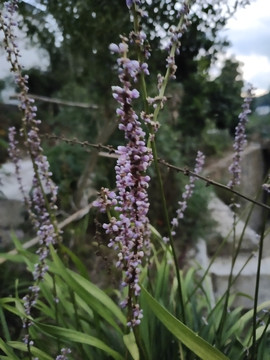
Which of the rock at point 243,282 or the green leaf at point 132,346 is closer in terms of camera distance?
the green leaf at point 132,346

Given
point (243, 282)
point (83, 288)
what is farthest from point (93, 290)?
point (243, 282)

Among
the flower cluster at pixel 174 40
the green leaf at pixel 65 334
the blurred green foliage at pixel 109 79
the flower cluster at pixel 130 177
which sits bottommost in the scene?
the green leaf at pixel 65 334

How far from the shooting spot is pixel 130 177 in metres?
0.57

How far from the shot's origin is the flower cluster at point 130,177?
1.67 feet

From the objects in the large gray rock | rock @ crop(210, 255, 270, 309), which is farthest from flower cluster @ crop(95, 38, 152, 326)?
the large gray rock

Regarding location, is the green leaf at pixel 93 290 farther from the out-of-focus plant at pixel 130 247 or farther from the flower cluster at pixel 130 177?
the flower cluster at pixel 130 177

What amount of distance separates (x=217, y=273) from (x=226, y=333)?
1823mm

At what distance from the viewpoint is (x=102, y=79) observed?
1889 millimetres

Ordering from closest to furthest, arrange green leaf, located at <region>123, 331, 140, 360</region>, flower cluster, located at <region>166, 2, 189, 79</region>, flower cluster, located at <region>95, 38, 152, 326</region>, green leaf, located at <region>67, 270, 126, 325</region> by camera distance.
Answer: flower cluster, located at <region>95, 38, 152, 326</region> → flower cluster, located at <region>166, 2, 189, 79</region> → green leaf, located at <region>123, 331, 140, 360</region> → green leaf, located at <region>67, 270, 126, 325</region>

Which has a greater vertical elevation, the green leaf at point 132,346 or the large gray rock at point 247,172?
the large gray rock at point 247,172

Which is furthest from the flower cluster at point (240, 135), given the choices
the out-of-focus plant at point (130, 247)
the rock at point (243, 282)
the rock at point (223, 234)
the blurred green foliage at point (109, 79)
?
the rock at point (223, 234)

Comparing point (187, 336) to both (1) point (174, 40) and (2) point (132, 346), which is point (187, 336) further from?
(1) point (174, 40)

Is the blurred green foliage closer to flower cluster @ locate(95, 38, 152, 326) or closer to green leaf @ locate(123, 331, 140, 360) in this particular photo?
flower cluster @ locate(95, 38, 152, 326)

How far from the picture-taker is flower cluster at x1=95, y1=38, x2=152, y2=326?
51 centimetres
